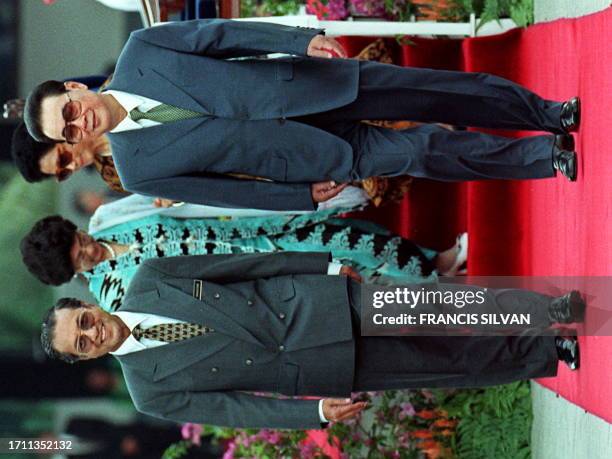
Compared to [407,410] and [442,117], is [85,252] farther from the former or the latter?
[407,410]

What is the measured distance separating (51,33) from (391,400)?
3.07 meters

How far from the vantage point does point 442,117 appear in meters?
3.30

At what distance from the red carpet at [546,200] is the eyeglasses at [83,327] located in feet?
5.38

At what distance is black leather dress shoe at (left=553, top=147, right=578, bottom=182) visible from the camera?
302 cm

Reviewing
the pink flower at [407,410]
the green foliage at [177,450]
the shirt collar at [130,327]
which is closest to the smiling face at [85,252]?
the shirt collar at [130,327]

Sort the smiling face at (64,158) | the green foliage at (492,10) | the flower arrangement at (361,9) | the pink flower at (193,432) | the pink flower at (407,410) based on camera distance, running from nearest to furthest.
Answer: the smiling face at (64,158)
the green foliage at (492,10)
the pink flower at (407,410)
the flower arrangement at (361,9)
the pink flower at (193,432)

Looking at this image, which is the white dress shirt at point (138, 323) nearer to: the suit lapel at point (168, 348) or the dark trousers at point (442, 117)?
the suit lapel at point (168, 348)

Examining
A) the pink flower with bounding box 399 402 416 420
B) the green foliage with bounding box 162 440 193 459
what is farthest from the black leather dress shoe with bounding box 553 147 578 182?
the green foliage with bounding box 162 440 193 459

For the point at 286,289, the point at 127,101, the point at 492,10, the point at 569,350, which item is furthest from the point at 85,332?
the point at 492,10

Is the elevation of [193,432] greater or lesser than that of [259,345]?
lesser

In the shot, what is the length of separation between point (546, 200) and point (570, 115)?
623 millimetres

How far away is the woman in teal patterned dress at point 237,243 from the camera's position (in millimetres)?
3934

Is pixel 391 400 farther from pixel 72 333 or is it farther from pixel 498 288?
pixel 498 288

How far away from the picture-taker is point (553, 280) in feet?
8.70
